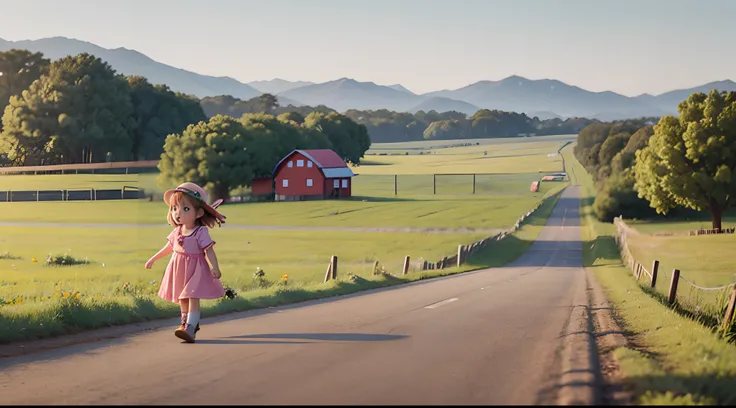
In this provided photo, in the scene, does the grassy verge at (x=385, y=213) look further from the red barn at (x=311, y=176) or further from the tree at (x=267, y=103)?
the tree at (x=267, y=103)

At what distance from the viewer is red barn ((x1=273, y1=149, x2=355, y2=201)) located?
8656 centimetres

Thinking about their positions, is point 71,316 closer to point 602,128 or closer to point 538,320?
point 538,320

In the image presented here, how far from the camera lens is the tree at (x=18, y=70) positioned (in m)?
54.5

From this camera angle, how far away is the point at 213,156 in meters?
62.1

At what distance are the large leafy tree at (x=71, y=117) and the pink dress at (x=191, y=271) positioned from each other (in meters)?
27.9

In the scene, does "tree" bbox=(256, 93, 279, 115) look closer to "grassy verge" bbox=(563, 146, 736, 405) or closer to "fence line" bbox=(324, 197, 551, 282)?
"fence line" bbox=(324, 197, 551, 282)

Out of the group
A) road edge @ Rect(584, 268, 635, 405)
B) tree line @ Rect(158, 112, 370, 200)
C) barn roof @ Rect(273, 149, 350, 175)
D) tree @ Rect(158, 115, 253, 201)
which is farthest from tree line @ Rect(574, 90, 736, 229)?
road edge @ Rect(584, 268, 635, 405)

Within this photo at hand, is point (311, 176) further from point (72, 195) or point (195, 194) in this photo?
point (195, 194)

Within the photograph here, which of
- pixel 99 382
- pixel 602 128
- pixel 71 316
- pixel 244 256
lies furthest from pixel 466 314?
pixel 602 128

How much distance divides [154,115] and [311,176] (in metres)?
21.6

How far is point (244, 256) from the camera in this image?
51.2m

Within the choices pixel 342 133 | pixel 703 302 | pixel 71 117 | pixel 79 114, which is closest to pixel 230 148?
pixel 79 114

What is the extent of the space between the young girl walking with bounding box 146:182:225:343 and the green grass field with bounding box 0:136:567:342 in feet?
6.88

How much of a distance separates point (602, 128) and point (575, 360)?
160m
